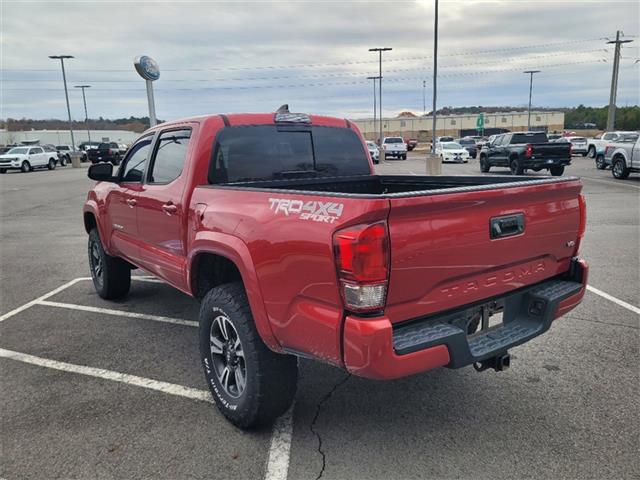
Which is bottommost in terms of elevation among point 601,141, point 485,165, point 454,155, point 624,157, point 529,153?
point 485,165

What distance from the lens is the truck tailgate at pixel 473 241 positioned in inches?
97.0

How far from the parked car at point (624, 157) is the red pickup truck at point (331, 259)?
58.0 feet

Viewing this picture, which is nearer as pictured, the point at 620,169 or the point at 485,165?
the point at 620,169

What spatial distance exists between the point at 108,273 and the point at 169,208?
2.32m

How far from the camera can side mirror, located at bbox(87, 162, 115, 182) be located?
4965 millimetres

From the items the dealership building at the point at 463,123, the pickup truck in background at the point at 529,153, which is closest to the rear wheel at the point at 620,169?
the pickup truck in background at the point at 529,153

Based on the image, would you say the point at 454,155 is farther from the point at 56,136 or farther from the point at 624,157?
the point at 56,136

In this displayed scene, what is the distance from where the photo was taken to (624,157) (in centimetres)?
1900

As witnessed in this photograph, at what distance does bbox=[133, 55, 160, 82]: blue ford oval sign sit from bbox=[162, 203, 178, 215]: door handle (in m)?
15.0

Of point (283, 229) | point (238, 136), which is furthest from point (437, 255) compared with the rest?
point (238, 136)

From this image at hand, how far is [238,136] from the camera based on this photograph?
4031 mm

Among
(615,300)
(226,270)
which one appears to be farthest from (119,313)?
(615,300)

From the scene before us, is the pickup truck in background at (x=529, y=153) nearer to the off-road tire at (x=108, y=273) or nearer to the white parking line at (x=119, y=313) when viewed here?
the off-road tire at (x=108, y=273)

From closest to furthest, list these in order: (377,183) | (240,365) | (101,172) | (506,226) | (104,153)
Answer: (506,226) < (240,365) < (377,183) < (101,172) < (104,153)
